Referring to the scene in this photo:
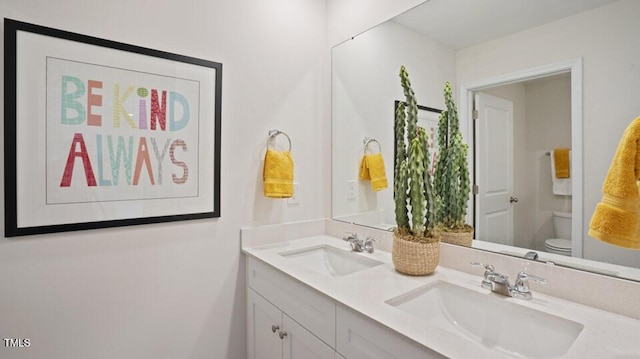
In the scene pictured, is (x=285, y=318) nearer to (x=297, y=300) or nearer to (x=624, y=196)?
(x=297, y=300)

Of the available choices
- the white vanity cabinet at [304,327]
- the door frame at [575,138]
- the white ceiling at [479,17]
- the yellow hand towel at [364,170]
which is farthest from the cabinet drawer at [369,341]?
the white ceiling at [479,17]

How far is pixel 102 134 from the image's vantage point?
1257 mm

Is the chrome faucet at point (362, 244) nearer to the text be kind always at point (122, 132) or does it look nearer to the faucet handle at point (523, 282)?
the faucet handle at point (523, 282)

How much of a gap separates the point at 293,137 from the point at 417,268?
101 cm

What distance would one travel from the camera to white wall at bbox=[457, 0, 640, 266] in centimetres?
91

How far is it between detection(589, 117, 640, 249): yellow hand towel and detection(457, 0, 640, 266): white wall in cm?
9

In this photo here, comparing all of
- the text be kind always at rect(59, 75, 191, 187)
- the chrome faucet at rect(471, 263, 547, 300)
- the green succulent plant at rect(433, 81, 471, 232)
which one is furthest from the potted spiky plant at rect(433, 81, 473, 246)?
the text be kind always at rect(59, 75, 191, 187)

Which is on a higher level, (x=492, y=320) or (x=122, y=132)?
(x=122, y=132)

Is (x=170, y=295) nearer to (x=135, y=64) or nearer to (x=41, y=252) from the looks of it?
(x=41, y=252)

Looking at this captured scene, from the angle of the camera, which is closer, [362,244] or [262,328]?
[262,328]

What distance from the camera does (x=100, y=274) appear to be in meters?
1.27

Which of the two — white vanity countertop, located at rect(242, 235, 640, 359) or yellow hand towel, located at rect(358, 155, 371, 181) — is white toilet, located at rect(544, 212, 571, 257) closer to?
white vanity countertop, located at rect(242, 235, 640, 359)

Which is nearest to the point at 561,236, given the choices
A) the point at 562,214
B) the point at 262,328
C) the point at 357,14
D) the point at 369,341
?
the point at 562,214

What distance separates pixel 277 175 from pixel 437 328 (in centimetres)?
104
